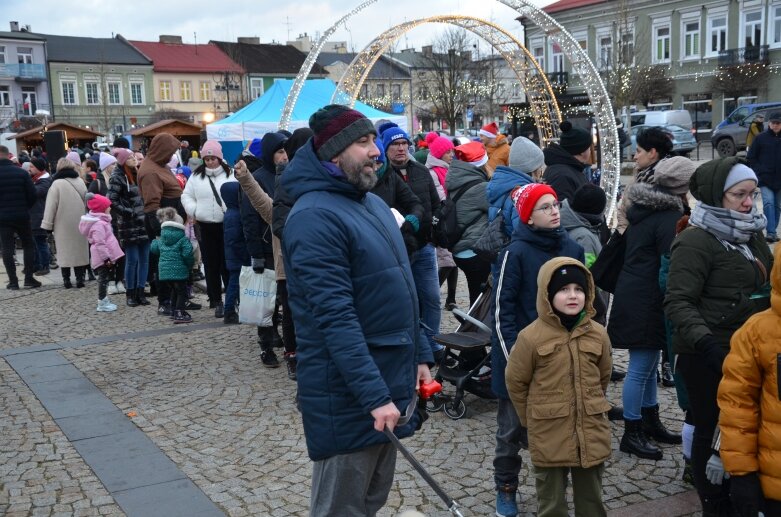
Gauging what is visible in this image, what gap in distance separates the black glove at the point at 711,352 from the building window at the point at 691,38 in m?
45.2

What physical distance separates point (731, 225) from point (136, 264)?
803 centimetres

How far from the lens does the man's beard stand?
290 centimetres

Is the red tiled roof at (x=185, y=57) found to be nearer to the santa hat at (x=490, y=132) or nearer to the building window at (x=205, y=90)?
the building window at (x=205, y=90)

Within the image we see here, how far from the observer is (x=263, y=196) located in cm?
656

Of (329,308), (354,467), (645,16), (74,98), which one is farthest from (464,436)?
(74,98)

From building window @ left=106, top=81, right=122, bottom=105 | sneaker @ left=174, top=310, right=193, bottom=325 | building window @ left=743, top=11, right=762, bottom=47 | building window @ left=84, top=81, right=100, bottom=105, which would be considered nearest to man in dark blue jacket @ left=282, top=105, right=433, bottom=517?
sneaker @ left=174, top=310, right=193, bottom=325

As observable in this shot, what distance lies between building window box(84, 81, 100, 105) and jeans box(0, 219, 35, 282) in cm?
5910

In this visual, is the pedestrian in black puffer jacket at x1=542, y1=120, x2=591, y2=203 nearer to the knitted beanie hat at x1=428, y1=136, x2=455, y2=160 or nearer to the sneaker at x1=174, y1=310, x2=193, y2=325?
the knitted beanie hat at x1=428, y1=136, x2=455, y2=160

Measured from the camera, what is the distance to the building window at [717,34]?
42.9m

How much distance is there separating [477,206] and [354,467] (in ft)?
13.2

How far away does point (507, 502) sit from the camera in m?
4.07

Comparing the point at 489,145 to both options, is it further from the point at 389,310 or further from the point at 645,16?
the point at 645,16

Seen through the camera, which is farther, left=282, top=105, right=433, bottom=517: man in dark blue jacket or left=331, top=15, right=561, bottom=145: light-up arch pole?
left=331, top=15, right=561, bottom=145: light-up arch pole

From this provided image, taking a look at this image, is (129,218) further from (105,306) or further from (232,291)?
(232,291)
